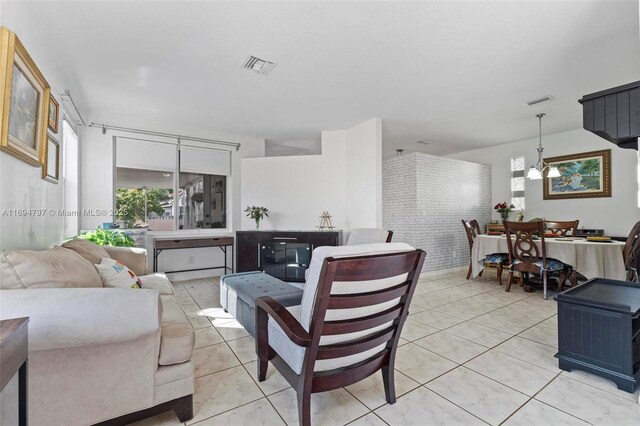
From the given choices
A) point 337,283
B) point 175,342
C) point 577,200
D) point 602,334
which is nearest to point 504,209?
point 577,200

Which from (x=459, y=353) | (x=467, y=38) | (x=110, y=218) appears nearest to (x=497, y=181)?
(x=467, y=38)

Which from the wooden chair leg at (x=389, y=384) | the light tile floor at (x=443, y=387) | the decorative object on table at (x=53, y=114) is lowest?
the light tile floor at (x=443, y=387)

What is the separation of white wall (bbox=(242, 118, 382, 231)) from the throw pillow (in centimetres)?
332

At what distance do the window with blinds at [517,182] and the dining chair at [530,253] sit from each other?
2.19 metres

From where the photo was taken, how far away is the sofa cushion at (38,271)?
4.33 feet

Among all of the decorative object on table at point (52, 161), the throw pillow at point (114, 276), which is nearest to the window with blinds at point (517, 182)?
the throw pillow at point (114, 276)

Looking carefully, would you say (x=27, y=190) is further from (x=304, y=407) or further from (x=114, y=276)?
(x=304, y=407)

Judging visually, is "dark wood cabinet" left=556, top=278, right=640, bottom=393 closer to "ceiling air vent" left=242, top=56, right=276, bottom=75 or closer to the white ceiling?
the white ceiling

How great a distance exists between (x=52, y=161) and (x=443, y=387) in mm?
3686

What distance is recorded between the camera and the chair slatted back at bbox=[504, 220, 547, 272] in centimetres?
376

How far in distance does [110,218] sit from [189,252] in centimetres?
126

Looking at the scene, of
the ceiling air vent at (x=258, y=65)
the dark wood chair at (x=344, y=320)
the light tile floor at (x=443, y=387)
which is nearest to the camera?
the dark wood chair at (x=344, y=320)

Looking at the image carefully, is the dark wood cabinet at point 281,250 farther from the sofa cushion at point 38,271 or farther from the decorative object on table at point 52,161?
the sofa cushion at point 38,271

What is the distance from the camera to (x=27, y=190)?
206 centimetres
